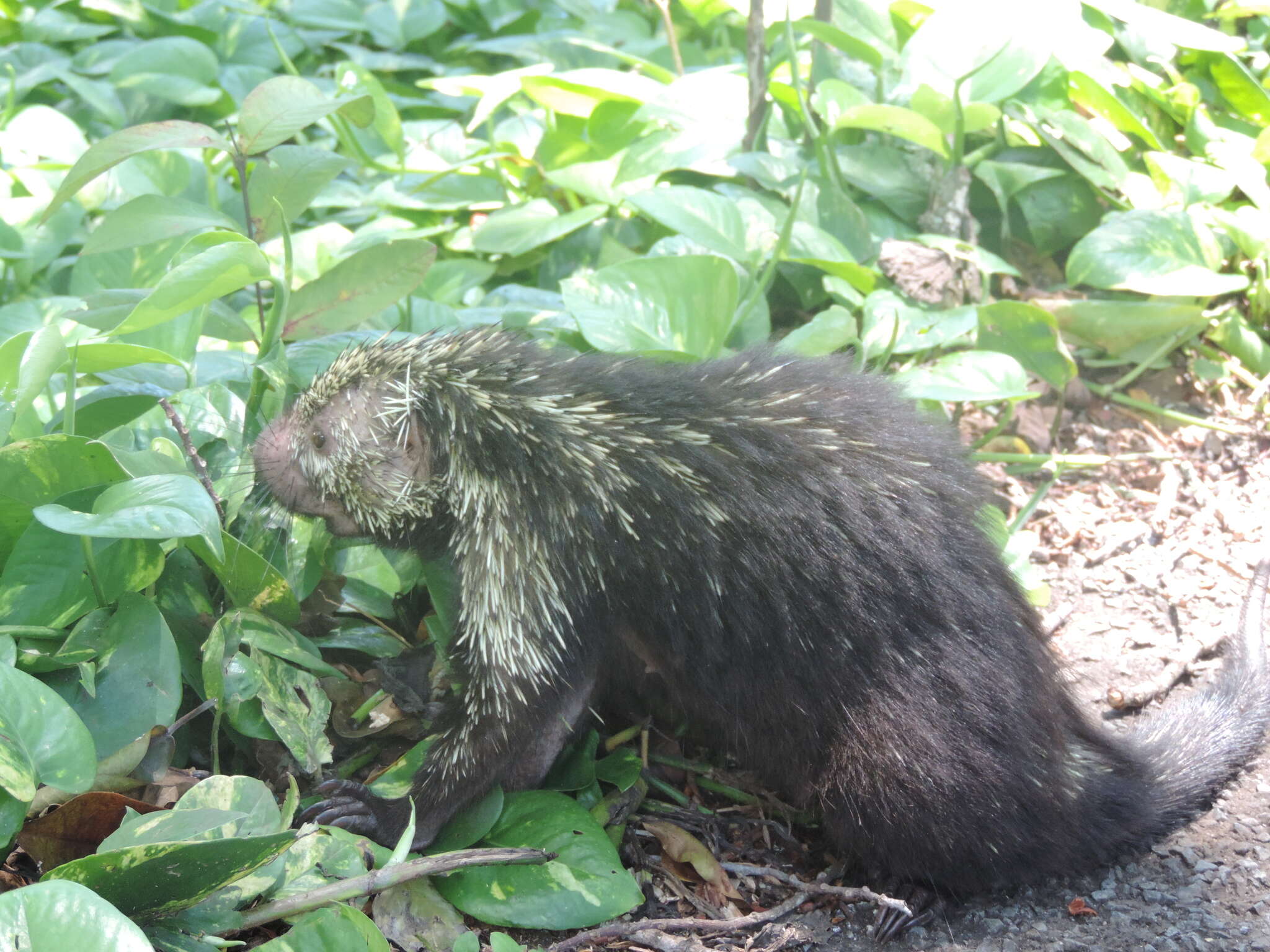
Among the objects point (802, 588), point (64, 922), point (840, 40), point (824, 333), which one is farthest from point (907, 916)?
point (840, 40)

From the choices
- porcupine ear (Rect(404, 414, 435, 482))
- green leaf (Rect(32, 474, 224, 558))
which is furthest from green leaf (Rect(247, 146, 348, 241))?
green leaf (Rect(32, 474, 224, 558))

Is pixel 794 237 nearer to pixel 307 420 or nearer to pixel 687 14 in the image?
pixel 307 420

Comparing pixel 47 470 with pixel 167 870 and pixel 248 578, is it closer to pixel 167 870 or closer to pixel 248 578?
pixel 248 578

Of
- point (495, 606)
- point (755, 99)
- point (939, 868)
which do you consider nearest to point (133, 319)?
point (495, 606)

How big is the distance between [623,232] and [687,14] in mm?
3357

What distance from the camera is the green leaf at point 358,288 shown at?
12.2ft

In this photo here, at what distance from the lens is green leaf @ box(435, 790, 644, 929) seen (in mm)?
3023

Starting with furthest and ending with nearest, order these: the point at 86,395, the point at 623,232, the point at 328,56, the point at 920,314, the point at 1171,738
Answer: the point at 328,56 → the point at 623,232 → the point at 920,314 → the point at 1171,738 → the point at 86,395

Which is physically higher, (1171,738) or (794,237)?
(794,237)

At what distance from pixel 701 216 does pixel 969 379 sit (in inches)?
53.2

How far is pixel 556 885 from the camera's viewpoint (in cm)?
308

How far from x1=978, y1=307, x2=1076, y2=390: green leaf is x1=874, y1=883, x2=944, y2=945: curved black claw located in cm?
240

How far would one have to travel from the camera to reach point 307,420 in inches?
141

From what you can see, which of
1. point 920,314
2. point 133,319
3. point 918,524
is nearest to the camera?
point 133,319
